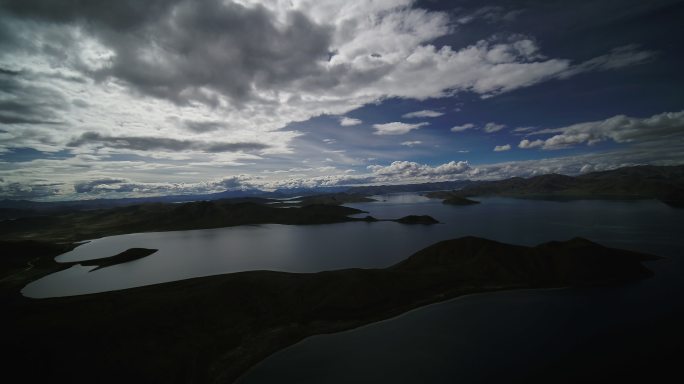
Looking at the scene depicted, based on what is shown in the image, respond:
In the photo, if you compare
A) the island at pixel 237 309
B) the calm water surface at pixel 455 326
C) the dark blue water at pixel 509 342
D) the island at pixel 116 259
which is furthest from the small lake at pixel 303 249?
the dark blue water at pixel 509 342

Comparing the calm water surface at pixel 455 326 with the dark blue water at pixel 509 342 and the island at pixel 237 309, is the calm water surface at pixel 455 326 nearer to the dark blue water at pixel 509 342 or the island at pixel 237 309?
the dark blue water at pixel 509 342

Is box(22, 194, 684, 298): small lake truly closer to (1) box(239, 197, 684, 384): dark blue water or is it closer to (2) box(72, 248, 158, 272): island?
(2) box(72, 248, 158, 272): island

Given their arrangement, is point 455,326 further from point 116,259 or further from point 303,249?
point 116,259

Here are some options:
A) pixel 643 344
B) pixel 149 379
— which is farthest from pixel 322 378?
pixel 643 344

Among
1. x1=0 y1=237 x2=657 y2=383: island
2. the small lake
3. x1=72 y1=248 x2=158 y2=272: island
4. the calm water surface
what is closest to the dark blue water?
the calm water surface

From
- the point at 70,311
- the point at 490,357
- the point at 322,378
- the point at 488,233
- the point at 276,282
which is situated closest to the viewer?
the point at 322,378

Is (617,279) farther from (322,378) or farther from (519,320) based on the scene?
(322,378)
